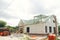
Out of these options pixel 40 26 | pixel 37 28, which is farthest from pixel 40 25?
pixel 37 28

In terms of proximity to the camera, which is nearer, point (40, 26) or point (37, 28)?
point (40, 26)

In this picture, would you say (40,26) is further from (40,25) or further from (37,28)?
(37,28)

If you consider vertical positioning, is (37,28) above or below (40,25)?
below

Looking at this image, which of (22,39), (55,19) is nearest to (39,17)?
(55,19)

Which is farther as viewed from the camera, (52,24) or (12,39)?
(52,24)

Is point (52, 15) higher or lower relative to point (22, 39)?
higher

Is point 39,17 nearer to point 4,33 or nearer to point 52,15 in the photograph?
point 52,15

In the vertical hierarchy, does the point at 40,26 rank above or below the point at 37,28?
above

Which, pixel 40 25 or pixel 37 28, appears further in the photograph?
pixel 37 28

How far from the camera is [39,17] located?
2622 cm

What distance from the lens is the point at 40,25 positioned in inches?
977

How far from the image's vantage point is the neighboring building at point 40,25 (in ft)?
81.2

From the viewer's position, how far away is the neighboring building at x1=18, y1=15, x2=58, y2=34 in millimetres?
24750

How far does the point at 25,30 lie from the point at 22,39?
15.8 m
